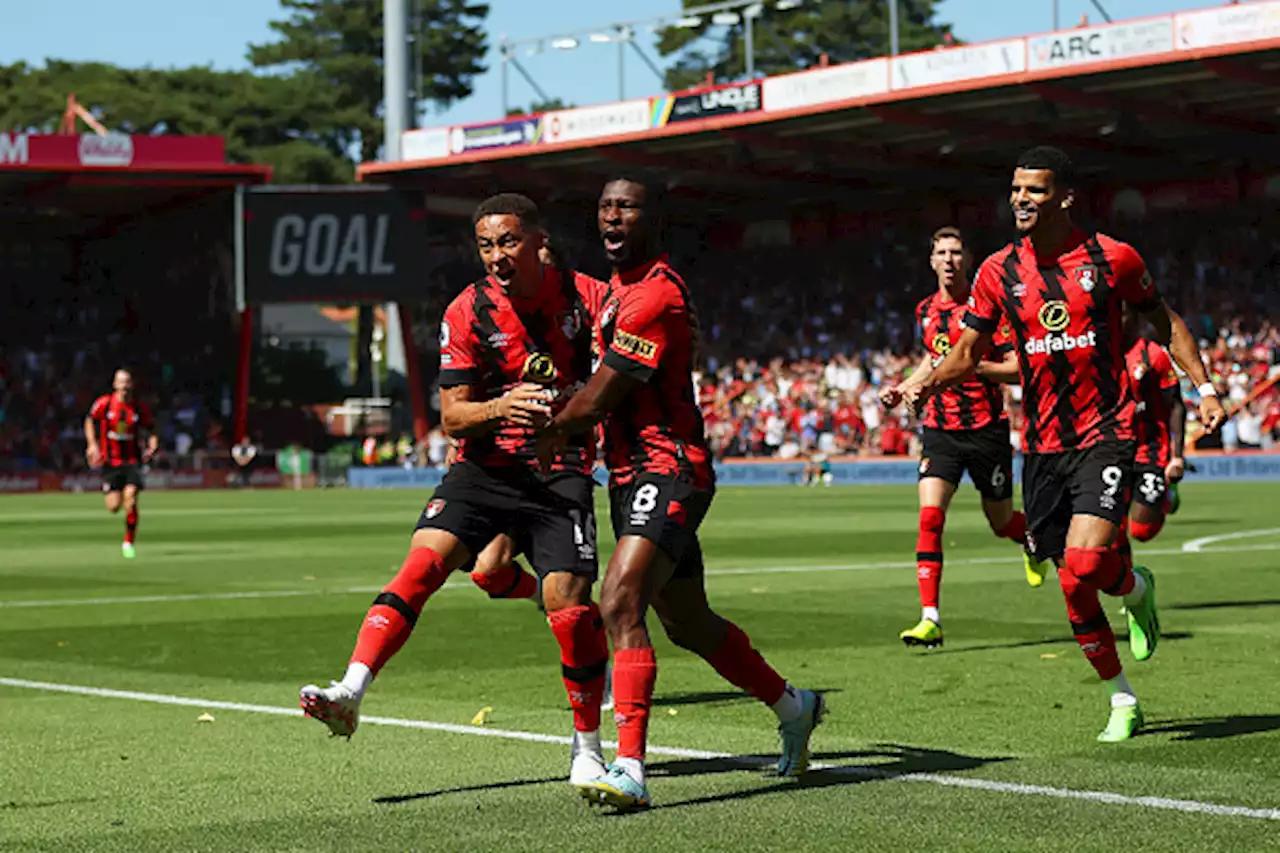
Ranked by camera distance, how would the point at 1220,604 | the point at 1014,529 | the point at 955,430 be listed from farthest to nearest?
the point at 1220,604 < the point at 1014,529 < the point at 955,430

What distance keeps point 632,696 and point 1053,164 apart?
132 inches

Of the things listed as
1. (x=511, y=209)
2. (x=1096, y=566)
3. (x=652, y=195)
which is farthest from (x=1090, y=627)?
(x=511, y=209)

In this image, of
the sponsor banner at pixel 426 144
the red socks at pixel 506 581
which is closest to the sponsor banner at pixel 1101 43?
the sponsor banner at pixel 426 144

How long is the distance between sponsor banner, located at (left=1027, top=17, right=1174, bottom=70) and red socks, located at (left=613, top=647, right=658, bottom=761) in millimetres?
37990

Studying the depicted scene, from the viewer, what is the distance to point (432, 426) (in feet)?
208

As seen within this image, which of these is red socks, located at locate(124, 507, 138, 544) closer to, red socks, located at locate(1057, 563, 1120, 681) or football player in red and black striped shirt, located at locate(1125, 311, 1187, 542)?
football player in red and black striped shirt, located at locate(1125, 311, 1187, 542)

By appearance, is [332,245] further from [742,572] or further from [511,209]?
[511,209]

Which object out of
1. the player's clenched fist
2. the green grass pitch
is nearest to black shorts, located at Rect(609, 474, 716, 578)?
the player's clenched fist

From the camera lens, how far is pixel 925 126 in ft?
162

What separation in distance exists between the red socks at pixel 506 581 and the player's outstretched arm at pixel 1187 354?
10.8 ft

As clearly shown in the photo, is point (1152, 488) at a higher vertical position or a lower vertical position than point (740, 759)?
higher

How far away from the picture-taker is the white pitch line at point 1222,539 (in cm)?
2180

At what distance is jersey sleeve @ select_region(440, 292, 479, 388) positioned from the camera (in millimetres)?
7941

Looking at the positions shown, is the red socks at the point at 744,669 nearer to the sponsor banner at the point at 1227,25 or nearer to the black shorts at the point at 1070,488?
the black shorts at the point at 1070,488
